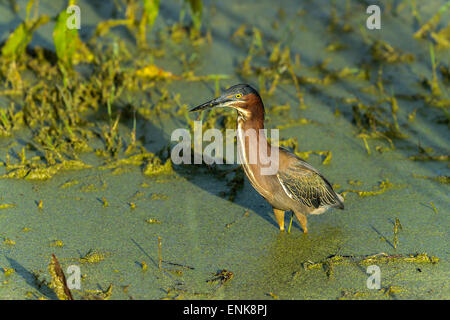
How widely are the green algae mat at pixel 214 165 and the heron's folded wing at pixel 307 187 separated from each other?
209 millimetres

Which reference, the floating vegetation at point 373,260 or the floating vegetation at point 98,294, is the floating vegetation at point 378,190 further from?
the floating vegetation at point 98,294

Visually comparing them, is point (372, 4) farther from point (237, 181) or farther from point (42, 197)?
point (42, 197)

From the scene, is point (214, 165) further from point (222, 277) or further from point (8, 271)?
point (8, 271)

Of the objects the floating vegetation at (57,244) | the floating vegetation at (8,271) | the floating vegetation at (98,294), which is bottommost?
the floating vegetation at (98,294)

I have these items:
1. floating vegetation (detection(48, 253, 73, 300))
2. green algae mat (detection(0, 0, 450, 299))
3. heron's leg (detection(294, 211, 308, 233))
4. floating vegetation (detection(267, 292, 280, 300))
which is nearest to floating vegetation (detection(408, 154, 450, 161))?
green algae mat (detection(0, 0, 450, 299))

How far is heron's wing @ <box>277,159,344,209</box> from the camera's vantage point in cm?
430

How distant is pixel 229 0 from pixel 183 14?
1.16 metres

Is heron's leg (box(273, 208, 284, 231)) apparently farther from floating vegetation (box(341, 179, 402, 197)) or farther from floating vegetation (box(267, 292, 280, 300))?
floating vegetation (box(267, 292, 280, 300))

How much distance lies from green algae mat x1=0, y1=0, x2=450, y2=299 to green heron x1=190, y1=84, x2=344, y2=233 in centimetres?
20

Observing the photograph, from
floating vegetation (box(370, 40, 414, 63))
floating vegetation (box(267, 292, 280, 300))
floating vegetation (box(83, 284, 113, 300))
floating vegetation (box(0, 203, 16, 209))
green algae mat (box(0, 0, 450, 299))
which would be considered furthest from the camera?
floating vegetation (box(370, 40, 414, 63))

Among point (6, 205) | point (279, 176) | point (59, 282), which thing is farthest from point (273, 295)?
point (6, 205)

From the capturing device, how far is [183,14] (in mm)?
7301

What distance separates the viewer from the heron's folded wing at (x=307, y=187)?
14.1 feet

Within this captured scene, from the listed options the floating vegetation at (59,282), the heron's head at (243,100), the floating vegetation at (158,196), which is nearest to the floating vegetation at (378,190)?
the heron's head at (243,100)
